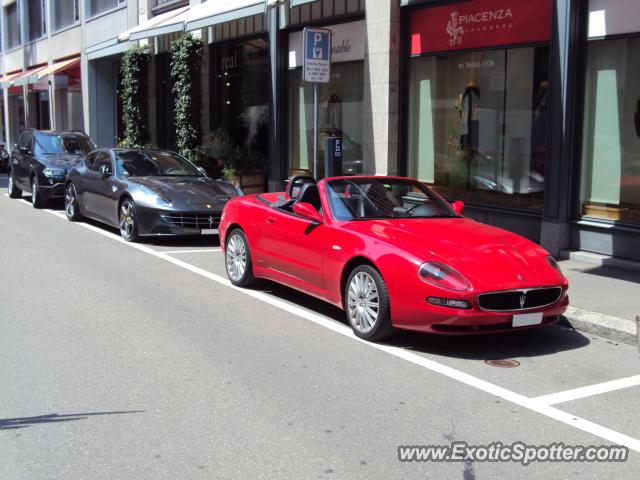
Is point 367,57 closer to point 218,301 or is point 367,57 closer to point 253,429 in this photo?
point 218,301

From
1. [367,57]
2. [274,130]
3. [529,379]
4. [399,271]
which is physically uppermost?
[367,57]

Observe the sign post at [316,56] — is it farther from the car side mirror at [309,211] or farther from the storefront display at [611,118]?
the car side mirror at [309,211]

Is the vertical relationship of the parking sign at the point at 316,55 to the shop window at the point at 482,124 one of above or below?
above

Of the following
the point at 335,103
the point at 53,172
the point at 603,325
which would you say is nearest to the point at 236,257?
the point at 603,325

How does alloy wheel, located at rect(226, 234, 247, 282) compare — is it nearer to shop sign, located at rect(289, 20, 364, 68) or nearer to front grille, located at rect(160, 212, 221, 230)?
front grille, located at rect(160, 212, 221, 230)

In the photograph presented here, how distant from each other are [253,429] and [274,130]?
13.8m

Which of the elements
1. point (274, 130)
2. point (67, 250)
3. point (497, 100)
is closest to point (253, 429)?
point (67, 250)

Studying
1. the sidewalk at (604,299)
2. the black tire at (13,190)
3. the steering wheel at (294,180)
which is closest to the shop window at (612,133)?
the sidewalk at (604,299)

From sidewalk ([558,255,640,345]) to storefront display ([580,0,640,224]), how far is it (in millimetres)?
1011

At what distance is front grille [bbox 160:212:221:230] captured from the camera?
467 inches

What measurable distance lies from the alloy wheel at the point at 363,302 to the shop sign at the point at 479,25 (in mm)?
6372

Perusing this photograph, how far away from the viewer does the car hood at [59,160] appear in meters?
17.2

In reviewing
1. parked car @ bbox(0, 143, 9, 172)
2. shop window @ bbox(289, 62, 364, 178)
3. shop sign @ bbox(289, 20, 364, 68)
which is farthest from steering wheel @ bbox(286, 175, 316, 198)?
parked car @ bbox(0, 143, 9, 172)

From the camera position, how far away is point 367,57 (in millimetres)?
14695
